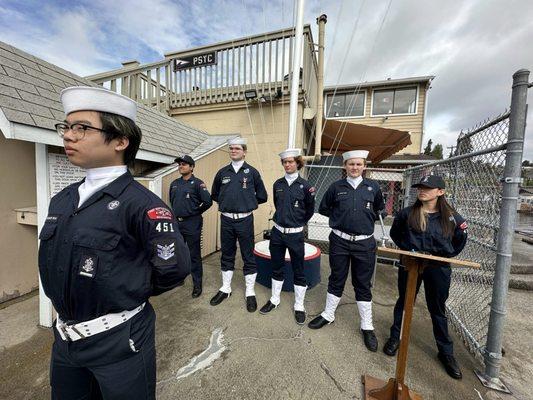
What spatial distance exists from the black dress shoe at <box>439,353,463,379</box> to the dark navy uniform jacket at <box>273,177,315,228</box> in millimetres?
1865

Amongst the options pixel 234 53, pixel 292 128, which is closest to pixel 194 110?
pixel 234 53

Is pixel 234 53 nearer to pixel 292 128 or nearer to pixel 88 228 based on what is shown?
pixel 292 128

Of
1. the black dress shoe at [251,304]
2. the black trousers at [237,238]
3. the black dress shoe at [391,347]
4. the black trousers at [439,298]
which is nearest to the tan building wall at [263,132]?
the black trousers at [237,238]

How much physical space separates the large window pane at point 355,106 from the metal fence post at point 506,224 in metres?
11.3

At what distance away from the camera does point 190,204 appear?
11.3 ft

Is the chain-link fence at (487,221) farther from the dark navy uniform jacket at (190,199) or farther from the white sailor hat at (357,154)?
the dark navy uniform jacket at (190,199)

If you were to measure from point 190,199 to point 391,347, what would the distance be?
2.88 m

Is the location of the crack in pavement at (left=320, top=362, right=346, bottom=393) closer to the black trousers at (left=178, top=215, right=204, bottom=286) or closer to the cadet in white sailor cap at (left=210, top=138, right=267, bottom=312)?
the cadet in white sailor cap at (left=210, top=138, right=267, bottom=312)

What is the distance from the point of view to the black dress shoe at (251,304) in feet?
10.6

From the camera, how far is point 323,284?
13.6 ft

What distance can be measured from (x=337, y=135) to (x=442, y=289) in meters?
5.44

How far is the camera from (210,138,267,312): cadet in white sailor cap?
10.9 feet

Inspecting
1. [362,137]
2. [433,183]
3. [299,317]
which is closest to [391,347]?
[299,317]

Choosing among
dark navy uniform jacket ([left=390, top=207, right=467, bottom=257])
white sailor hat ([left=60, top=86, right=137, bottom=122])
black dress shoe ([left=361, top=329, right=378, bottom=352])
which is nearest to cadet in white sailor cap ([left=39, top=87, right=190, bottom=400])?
white sailor hat ([left=60, top=86, right=137, bottom=122])
